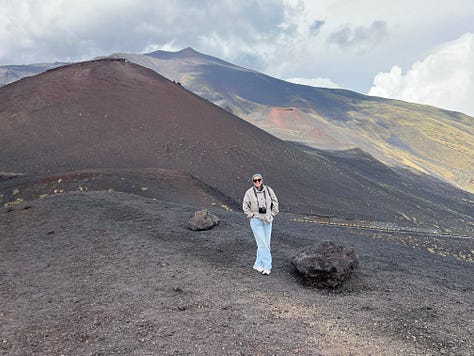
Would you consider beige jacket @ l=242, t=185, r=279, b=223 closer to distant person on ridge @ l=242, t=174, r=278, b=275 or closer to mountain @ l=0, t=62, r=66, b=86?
distant person on ridge @ l=242, t=174, r=278, b=275

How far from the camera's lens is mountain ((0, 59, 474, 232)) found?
34844 mm

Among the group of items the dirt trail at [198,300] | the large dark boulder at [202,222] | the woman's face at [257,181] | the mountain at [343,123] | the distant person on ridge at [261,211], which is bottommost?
the dirt trail at [198,300]

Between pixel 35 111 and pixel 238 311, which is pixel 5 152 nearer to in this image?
pixel 35 111

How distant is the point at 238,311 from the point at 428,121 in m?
185

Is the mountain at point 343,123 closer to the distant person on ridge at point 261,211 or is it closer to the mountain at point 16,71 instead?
the mountain at point 16,71

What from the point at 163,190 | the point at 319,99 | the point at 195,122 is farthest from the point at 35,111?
the point at 319,99

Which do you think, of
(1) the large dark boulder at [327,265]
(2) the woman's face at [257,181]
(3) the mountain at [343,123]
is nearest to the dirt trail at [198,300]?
(1) the large dark boulder at [327,265]

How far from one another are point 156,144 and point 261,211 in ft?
104

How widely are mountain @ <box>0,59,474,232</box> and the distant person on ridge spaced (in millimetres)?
18336

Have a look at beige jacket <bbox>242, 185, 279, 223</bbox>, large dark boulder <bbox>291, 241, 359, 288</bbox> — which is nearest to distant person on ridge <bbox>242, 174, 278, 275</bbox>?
beige jacket <bbox>242, 185, 279, 223</bbox>

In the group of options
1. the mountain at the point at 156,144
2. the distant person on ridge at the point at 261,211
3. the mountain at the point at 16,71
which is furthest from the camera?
the mountain at the point at 16,71

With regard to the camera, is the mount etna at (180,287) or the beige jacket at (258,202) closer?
the mount etna at (180,287)

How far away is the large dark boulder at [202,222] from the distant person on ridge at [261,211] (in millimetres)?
3244

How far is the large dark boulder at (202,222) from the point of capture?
1102cm
